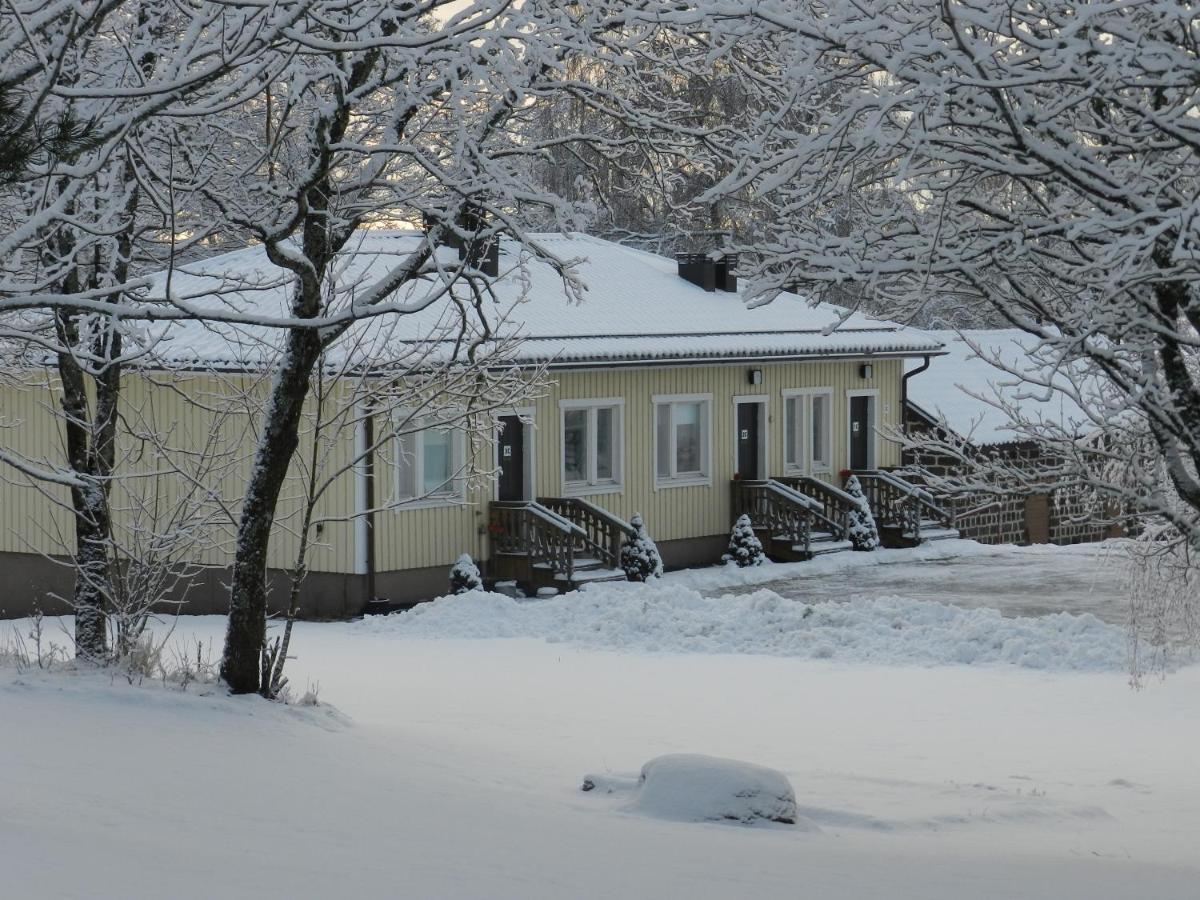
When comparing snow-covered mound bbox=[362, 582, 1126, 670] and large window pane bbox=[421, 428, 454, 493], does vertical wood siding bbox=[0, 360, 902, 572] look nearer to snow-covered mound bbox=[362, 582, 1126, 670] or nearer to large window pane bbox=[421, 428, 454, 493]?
large window pane bbox=[421, 428, 454, 493]

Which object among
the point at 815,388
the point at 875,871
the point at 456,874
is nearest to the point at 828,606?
the point at 815,388

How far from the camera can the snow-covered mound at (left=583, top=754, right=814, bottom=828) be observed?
366 inches

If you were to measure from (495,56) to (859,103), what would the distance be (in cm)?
434

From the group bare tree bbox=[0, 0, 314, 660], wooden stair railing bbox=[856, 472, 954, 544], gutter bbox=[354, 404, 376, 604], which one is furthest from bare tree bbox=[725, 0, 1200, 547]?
wooden stair railing bbox=[856, 472, 954, 544]

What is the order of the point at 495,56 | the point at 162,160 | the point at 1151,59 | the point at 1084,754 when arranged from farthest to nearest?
the point at 1084,754
the point at 162,160
the point at 495,56
the point at 1151,59

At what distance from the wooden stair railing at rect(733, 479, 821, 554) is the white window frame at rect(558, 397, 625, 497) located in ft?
9.01

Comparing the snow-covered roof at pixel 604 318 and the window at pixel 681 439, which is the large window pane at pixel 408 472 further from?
the window at pixel 681 439

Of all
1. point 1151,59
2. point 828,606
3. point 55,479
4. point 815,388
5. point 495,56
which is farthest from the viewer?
point 815,388

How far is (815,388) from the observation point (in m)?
29.6

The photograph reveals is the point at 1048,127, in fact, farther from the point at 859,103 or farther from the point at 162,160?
the point at 162,160

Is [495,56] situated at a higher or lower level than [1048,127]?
higher

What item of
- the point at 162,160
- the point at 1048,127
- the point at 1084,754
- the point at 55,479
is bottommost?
the point at 1084,754

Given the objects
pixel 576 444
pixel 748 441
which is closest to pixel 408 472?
pixel 576 444

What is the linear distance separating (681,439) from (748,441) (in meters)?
1.60
